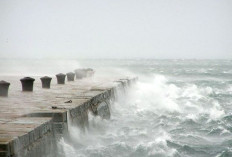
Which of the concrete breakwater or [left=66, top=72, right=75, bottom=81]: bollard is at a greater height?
[left=66, top=72, right=75, bottom=81]: bollard

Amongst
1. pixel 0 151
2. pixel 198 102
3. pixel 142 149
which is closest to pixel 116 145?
pixel 142 149

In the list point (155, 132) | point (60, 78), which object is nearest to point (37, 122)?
point (155, 132)

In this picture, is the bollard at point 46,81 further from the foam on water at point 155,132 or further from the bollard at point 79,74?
the bollard at point 79,74

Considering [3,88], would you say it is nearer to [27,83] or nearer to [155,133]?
[27,83]

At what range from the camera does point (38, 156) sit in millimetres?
7148

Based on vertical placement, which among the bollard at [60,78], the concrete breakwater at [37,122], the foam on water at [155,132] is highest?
the bollard at [60,78]

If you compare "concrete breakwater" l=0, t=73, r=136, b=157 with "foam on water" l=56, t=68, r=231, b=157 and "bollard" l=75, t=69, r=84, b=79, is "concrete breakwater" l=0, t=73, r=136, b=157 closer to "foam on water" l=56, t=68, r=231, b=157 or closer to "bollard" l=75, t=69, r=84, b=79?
"foam on water" l=56, t=68, r=231, b=157

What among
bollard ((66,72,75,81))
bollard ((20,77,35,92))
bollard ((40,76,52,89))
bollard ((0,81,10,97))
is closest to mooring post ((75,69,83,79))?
bollard ((66,72,75,81))

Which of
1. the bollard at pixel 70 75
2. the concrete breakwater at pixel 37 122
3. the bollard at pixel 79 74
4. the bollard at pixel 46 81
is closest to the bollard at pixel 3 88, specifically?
the concrete breakwater at pixel 37 122

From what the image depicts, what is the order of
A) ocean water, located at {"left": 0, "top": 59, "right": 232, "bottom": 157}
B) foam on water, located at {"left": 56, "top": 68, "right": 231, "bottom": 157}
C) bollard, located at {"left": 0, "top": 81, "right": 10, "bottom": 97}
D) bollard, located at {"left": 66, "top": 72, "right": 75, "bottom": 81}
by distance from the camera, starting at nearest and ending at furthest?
ocean water, located at {"left": 0, "top": 59, "right": 232, "bottom": 157} → foam on water, located at {"left": 56, "top": 68, "right": 231, "bottom": 157} → bollard, located at {"left": 0, "top": 81, "right": 10, "bottom": 97} → bollard, located at {"left": 66, "top": 72, "right": 75, "bottom": 81}

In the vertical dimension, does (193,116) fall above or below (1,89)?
below

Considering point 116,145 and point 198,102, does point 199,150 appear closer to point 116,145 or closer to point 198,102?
point 116,145

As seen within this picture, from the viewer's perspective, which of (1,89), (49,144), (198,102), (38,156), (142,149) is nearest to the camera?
(38,156)

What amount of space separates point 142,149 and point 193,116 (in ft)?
23.4
